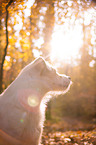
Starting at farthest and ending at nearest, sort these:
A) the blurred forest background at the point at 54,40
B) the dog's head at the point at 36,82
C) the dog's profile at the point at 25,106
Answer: the blurred forest background at the point at 54,40 < the dog's head at the point at 36,82 < the dog's profile at the point at 25,106

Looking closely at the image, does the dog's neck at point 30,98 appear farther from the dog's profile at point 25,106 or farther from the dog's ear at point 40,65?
the dog's ear at point 40,65

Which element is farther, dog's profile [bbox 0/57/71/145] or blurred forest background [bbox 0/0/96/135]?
blurred forest background [bbox 0/0/96/135]

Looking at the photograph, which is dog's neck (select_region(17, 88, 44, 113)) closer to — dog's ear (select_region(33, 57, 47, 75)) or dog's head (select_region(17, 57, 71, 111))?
dog's head (select_region(17, 57, 71, 111))

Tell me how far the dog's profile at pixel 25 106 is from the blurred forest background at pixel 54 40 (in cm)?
80

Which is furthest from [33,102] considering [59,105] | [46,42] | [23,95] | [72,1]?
[59,105]

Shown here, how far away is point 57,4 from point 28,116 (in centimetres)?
505

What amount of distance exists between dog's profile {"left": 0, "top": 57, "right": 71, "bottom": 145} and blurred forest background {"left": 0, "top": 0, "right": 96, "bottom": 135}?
80 cm

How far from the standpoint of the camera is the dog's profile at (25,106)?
9.70ft

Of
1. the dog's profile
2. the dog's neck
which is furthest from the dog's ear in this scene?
the dog's neck

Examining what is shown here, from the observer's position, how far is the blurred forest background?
6059mm

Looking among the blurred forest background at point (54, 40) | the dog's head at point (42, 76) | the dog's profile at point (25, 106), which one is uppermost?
the blurred forest background at point (54, 40)

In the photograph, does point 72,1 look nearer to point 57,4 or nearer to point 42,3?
point 57,4

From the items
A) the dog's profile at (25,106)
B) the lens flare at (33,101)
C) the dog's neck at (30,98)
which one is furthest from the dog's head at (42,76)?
the lens flare at (33,101)

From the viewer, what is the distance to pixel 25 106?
10.1 ft
